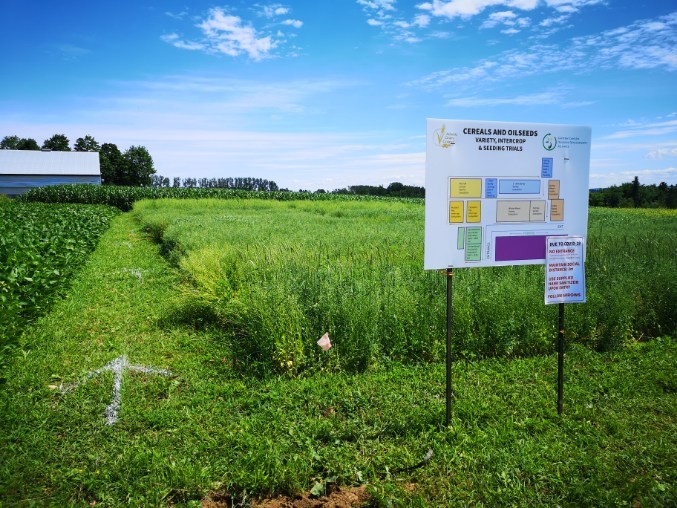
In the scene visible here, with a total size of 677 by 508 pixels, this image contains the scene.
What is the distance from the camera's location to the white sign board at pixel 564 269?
4.59 meters

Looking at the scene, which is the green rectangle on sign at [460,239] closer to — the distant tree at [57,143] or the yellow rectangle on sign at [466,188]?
the yellow rectangle on sign at [466,188]

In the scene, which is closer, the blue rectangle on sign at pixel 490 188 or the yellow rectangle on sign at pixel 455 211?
the yellow rectangle on sign at pixel 455 211

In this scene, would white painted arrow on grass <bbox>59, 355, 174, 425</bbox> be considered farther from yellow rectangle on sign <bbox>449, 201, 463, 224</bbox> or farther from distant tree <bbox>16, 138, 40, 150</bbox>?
distant tree <bbox>16, 138, 40, 150</bbox>

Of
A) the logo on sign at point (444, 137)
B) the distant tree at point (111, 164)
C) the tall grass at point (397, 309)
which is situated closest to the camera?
the logo on sign at point (444, 137)

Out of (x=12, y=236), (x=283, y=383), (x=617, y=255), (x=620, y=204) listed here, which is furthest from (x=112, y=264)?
(x=620, y=204)

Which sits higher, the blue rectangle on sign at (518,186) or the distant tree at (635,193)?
the distant tree at (635,193)

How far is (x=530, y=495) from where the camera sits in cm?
347

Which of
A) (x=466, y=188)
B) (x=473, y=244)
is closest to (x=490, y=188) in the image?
(x=466, y=188)

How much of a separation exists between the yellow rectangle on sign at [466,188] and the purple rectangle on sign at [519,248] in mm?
520

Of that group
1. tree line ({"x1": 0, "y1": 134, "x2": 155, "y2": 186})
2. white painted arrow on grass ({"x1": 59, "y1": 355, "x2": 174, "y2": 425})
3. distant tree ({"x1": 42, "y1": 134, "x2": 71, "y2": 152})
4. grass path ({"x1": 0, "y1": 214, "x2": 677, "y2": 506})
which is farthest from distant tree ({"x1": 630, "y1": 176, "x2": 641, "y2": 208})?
distant tree ({"x1": 42, "y1": 134, "x2": 71, "y2": 152})

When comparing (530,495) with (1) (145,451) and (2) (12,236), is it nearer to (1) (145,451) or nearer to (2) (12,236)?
(1) (145,451)

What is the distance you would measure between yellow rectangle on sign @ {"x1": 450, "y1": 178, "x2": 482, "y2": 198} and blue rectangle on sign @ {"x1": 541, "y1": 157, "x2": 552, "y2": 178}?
2.50ft

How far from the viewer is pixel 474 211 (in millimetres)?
4414

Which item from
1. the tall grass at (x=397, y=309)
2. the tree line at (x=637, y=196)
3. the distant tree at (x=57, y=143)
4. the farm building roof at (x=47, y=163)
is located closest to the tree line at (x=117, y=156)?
the distant tree at (x=57, y=143)
